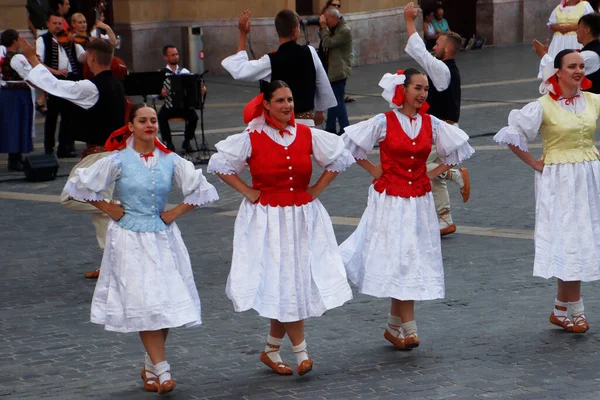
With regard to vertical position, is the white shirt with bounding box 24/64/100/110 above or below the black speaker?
above

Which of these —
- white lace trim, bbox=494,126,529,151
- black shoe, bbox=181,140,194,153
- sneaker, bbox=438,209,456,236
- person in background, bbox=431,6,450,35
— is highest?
person in background, bbox=431,6,450,35

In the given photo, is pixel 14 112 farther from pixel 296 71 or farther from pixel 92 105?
pixel 92 105

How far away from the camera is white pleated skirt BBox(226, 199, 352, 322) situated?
6867 mm

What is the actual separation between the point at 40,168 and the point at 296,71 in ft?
13.9

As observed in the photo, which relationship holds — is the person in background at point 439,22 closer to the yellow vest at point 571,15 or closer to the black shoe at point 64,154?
the yellow vest at point 571,15

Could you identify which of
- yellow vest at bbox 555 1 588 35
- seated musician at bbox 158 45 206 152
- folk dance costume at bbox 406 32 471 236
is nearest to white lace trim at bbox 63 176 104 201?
folk dance costume at bbox 406 32 471 236

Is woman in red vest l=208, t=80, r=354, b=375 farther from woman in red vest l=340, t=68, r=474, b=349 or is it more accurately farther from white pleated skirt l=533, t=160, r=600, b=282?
white pleated skirt l=533, t=160, r=600, b=282

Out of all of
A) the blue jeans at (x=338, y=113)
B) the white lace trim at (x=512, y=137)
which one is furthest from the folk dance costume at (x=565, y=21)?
the white lace trim at (x=512, y=137)

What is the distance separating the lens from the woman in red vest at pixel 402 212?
7348 mm

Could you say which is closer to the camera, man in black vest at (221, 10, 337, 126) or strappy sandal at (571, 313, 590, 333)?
strappy sandal at (571, 313, 590, 333)

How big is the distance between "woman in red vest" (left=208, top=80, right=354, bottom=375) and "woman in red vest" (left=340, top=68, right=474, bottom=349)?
455mm

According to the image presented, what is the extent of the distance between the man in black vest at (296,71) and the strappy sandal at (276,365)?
4164 millimetres

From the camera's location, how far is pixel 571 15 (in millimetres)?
17719

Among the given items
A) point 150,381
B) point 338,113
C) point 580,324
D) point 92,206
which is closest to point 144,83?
point 338,113
